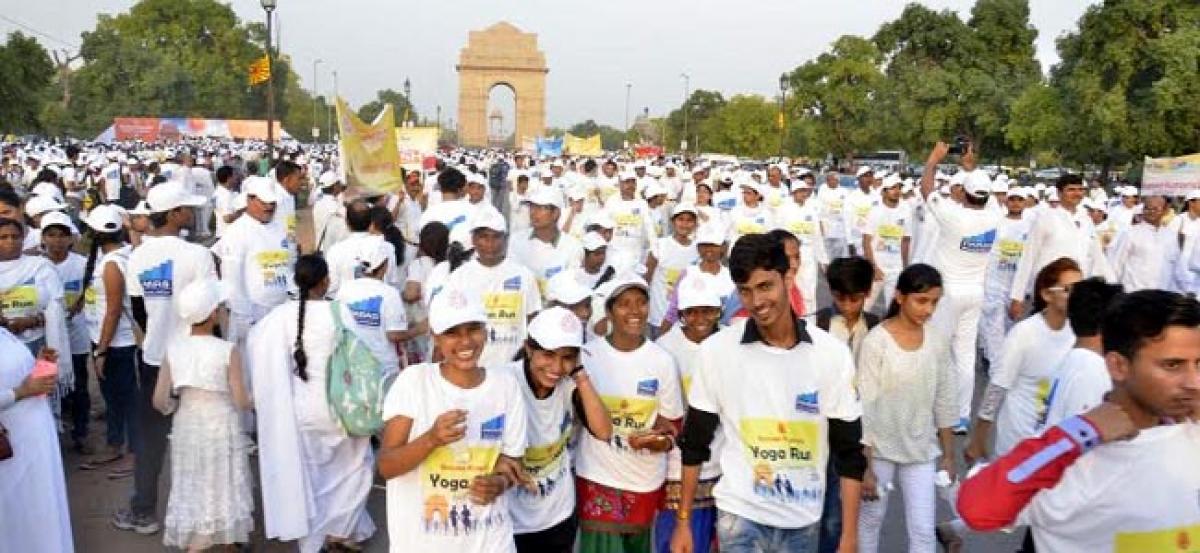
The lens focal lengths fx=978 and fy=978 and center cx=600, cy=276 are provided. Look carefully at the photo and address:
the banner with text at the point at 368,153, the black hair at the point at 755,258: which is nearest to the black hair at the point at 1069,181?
the banner with text at the point at 368,153

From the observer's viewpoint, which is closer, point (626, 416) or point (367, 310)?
point (626, 416)

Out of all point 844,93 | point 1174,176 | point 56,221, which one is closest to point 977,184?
point 56,221

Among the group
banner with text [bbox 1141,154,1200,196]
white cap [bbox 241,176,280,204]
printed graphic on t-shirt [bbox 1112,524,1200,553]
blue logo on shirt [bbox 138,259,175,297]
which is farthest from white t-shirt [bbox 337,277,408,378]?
banner with text [bbox 1141,154,1200,196]

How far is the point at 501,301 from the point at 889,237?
20.7ft

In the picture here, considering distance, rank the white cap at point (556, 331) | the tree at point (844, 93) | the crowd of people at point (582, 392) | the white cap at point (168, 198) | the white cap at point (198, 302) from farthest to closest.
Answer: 1. the tree at point (844, 93)
2. the white cap at point (168, 198)
3. the white cap at point (198, 302)
4. the white cap at point (556, 331)
5. the crowd of people at point (582, 392)

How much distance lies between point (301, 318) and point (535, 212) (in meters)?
2.55

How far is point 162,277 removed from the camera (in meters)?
6.00

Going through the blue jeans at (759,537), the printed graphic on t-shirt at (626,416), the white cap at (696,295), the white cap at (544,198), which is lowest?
the blue jeans at (759,537)

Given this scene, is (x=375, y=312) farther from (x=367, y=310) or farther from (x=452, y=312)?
(x=452, y=312)

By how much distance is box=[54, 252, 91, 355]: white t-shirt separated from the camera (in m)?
7.04

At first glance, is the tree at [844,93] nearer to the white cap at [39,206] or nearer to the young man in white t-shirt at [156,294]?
the white cap at [39,206]

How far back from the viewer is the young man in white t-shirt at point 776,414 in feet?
11.0

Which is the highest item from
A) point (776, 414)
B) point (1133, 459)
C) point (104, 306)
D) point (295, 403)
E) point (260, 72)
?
point (260, 72)

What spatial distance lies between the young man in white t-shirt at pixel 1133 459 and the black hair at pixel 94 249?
6.04 metres
